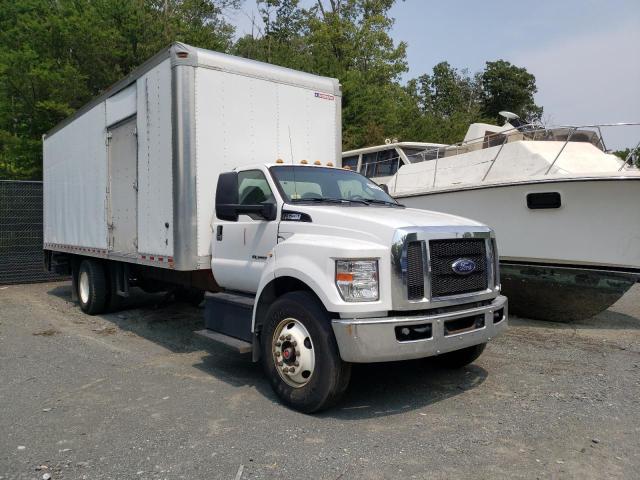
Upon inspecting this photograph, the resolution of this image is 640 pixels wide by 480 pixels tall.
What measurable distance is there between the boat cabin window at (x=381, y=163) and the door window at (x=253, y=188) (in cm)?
739

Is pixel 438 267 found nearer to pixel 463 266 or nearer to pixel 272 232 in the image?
pixel 463 266

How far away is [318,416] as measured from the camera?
433 cm

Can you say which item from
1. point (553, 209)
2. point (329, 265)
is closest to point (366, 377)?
point (329, 265)

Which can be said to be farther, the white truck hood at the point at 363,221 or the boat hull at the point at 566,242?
the boat hull at the point at 566,242

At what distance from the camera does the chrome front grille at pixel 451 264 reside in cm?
428

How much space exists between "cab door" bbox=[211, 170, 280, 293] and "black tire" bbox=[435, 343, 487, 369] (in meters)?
2.11

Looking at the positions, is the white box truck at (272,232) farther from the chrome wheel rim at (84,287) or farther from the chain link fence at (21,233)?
the chain link fence at (21,233)

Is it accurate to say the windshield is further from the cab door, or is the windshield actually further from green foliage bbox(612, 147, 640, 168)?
green foliage bbox(612, 147, 640, 168)

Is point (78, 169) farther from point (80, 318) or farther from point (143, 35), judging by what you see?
point (143, 35)

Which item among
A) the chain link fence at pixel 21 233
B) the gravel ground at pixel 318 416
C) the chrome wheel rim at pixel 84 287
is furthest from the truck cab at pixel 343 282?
the chain link fence at pixel 21 233

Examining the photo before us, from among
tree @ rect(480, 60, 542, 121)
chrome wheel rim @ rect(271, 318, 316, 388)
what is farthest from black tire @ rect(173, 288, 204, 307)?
tree @ rect(480, 60, 542, 121)

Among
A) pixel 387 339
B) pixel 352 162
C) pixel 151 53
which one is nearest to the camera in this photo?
pixel 387 339

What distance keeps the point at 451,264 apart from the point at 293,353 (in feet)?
4.90

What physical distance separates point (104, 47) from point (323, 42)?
53.1 feet
